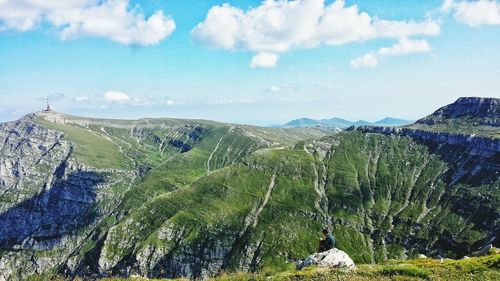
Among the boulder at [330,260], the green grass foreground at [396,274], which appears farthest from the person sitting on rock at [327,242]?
the green grass foreground at [396,274]

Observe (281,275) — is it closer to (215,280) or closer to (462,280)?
(215,280)

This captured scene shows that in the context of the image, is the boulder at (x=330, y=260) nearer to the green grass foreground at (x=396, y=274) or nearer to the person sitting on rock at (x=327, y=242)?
the person sitting on rock at (x=327, y=242)

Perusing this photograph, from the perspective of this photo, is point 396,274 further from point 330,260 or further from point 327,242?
point 327,242

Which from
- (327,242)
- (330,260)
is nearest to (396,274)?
(330,260)

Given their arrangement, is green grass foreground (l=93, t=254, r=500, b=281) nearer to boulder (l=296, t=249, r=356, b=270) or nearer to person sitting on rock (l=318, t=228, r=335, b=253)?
boulder (l=296, t=249, r=356, b=270)

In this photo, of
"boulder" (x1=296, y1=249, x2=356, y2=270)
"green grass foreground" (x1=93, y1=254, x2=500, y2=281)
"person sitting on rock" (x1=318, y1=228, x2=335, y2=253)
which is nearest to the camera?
"green grass foreground" (x1=93, y1=254, x2=500, y2=281)

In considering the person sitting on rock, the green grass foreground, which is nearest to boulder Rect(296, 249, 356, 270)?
the person sitting on rock

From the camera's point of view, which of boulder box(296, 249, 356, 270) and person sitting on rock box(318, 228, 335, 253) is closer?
boulder box(296, 249, 356, 270)

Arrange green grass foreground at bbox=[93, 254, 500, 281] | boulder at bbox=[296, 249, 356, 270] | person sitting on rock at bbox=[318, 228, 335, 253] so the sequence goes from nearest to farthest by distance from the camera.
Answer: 1. green grass foreground at bbox=[93, 254, 500, 281]
2. boulder at bbox=[296, 249, 356, 270]
3. person sitting on rock at bbox=[318, 228, 335, 253]

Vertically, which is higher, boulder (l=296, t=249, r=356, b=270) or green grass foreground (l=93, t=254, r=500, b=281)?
green grass foreground (l=93, t=254, r=500, b=281)
